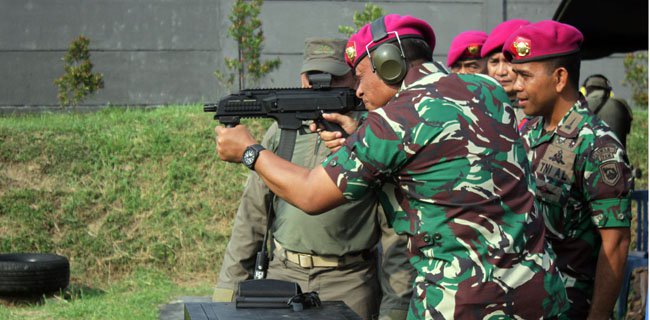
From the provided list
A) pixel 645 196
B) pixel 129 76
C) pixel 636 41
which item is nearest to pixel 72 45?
pixel 129 76

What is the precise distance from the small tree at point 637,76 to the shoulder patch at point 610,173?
1097cm

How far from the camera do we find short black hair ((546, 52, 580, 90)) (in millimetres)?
3857

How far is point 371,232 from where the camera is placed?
4730 mm

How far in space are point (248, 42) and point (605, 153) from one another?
31.4 feet

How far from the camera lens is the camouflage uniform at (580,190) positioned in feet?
12.1

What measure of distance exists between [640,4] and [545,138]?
4.05 metres

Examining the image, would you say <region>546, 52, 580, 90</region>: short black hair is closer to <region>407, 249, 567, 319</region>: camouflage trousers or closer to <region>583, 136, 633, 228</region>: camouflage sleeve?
<region>583, 136, 633, 228</region>: camouflage sleeve

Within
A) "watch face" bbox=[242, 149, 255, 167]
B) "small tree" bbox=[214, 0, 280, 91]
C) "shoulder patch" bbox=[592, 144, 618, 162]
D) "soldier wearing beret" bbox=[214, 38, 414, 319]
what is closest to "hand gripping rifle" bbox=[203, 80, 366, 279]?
"soldier wearing beret" bbox=[214, 38, 414, 319]

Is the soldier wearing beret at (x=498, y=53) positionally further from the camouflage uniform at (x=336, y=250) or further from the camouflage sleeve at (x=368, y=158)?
the camouflage sleeve at (x=368, y=158)

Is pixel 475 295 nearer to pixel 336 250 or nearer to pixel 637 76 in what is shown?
pixel 336 250

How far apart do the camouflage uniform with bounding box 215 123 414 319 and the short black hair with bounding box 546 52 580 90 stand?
3.88ft

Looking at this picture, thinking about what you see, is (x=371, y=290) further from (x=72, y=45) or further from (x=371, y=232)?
(x=72, y=45)

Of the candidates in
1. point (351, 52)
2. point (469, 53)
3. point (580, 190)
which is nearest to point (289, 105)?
point (351, 52)

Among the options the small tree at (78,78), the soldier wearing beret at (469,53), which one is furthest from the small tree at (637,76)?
the soldier wearing beret at (469,53)
